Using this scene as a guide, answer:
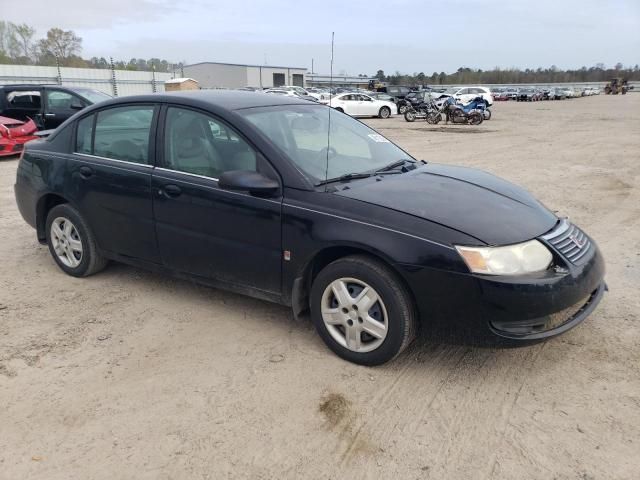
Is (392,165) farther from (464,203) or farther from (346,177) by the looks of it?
(464,203)

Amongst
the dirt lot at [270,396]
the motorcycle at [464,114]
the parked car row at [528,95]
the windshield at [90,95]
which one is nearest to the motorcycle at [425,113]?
the motorcycle at [464,114]

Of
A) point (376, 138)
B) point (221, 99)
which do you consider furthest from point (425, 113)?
point (221, 99)

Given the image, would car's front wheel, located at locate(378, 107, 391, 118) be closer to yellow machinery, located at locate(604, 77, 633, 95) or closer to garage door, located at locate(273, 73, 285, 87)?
garage door, located at locate(273, 73, 285, 87)

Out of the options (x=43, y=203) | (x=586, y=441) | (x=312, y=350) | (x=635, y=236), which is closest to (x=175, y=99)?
(x=43, y=203)

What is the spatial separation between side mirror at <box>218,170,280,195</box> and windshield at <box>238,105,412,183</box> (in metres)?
0.25

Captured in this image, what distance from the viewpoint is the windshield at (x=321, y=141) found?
3588 mm

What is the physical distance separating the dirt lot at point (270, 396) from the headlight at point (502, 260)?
612 mm

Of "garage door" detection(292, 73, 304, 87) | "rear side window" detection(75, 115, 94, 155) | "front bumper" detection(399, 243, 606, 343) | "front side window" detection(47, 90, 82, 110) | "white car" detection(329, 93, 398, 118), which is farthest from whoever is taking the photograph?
"garage door" detection(292, 73, 304, 87)

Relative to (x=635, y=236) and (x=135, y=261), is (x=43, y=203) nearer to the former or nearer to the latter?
(x=135, y=261)

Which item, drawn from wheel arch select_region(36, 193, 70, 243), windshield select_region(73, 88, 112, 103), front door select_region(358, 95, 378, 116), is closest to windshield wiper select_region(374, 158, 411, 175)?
wheel arch select_region(36, 193, 70, 243)

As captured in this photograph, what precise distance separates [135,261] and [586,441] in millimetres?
3381

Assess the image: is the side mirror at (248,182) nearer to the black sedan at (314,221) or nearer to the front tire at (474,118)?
the black sedan at (314,221)

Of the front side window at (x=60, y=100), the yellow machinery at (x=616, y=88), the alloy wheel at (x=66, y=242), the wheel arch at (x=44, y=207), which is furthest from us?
the yellow machinery at (x=616, y=88)

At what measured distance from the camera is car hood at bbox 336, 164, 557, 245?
9.94 feet
